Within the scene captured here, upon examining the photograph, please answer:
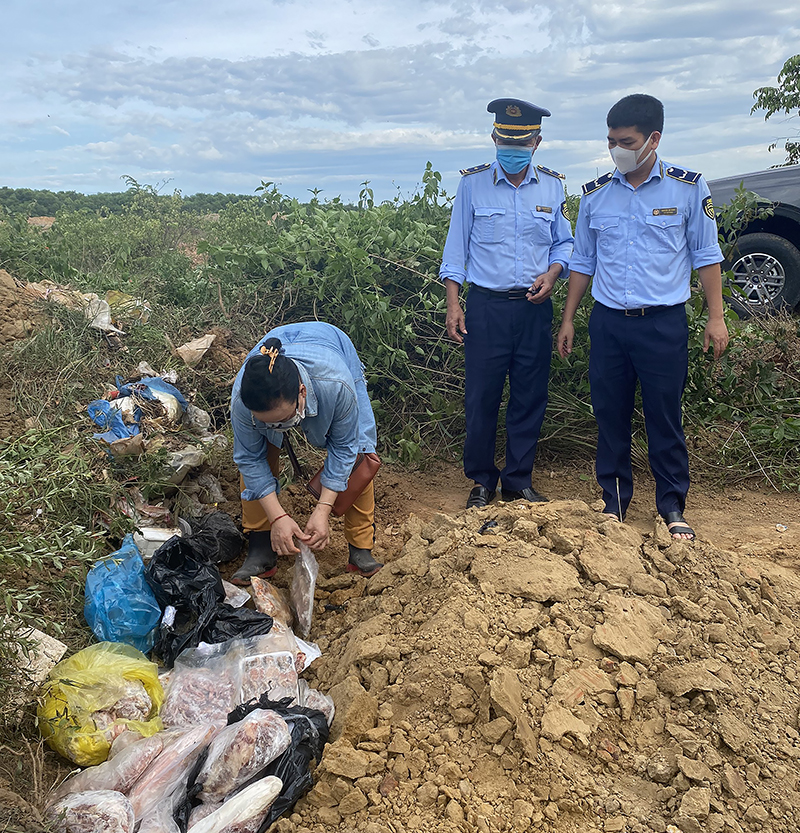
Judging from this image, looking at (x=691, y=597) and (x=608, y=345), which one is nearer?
(x=691, y=597)

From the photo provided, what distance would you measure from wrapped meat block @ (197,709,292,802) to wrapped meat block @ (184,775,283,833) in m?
0.04

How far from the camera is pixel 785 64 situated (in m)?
8.06

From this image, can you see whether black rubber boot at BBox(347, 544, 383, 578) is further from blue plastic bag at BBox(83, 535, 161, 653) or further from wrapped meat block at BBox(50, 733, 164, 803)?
wrapped meat block at BBox(50, 733, 164, 803)

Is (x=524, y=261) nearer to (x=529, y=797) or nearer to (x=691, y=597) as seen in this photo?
(x=691, y=597)

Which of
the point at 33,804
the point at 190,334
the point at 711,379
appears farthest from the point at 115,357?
the point at 711,379

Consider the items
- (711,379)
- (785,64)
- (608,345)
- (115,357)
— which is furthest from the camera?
(785,64)

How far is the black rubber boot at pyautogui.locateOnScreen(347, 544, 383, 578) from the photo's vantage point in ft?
11.6

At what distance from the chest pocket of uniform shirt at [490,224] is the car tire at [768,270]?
2.98m

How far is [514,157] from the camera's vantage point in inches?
155

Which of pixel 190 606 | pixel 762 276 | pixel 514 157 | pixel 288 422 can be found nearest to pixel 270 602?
pixel 190 606

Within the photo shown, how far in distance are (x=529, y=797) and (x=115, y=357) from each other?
339cm

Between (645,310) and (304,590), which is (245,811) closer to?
(304,590)

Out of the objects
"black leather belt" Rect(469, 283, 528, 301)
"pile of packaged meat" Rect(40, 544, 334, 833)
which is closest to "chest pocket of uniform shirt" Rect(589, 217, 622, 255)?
"black leather belt" Rect(469, 283, 528, 301)

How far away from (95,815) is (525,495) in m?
2.77
